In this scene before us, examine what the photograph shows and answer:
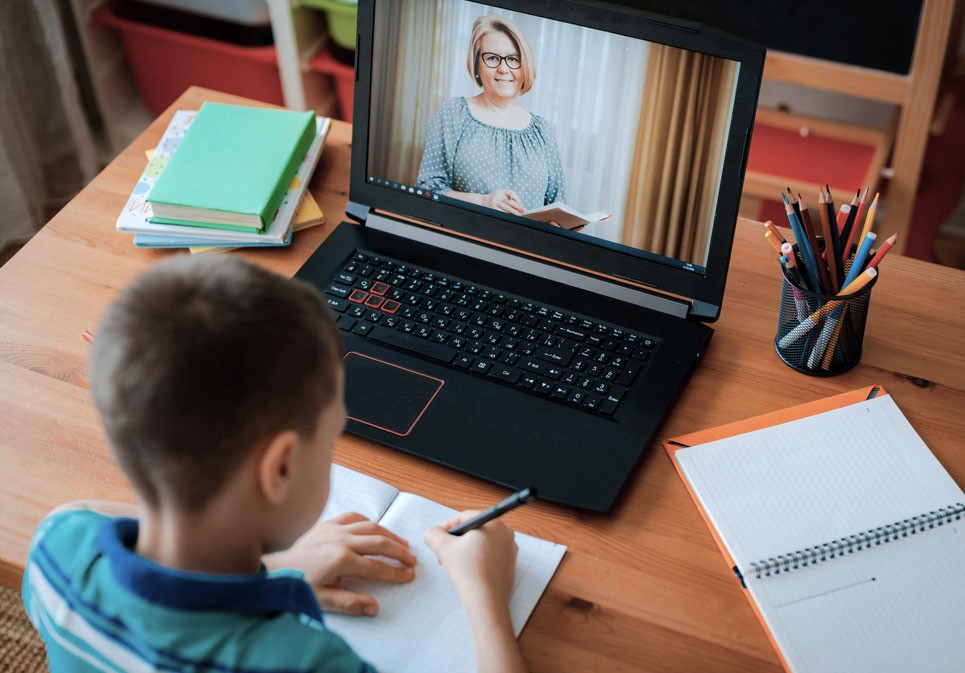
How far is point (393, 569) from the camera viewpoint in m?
0.84

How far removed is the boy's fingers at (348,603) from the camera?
81 centimetres

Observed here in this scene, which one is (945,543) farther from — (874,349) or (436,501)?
(436,501)

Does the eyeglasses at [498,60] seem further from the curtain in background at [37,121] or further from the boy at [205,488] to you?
the curtain in background at [37,121]

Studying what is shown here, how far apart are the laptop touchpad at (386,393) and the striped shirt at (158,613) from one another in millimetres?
256

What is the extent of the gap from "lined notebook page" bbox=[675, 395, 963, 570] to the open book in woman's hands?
0.28 m

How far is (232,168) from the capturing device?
121 centimetres

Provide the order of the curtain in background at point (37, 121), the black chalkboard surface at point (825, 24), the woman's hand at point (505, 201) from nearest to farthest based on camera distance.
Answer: the woman's hand at point (505, 201) < the black chalkboard surface at point (825, 24) < the curtain in background at point (37, 121)

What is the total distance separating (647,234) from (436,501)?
37 cm

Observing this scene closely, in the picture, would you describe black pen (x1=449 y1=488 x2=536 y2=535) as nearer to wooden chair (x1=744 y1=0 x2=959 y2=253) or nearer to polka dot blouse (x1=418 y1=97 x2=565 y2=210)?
polka dot blouse (x1=418 y1=97 x2=565 y2=210)

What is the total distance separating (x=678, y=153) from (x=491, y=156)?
21 centimetres

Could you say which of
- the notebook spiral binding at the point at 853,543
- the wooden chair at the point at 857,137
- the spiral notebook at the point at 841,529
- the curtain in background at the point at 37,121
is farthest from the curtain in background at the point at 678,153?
the curtain in background at the point at 37,121

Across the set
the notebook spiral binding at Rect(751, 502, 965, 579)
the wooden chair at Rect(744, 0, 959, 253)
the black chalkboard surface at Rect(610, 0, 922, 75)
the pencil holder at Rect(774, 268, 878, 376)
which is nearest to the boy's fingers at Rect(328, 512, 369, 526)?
the notebook spiral binding at Rect(751, 502, 965, 579)

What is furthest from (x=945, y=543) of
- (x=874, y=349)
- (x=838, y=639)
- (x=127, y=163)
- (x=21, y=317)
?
(x=127, y=163)

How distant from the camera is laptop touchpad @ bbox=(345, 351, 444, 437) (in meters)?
0.98
